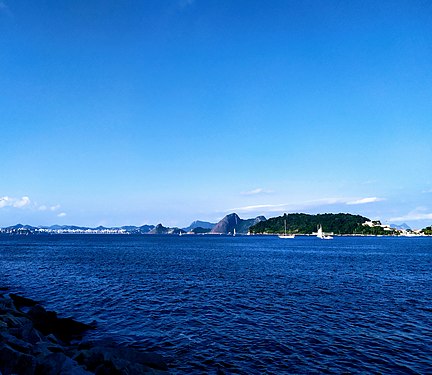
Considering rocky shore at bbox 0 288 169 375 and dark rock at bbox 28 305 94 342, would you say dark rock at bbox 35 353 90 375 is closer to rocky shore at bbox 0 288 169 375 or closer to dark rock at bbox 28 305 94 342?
rocky shore at bbox 0 288 169 375

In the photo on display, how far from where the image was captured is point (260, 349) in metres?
23.2

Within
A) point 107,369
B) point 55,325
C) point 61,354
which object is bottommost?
point 55,325

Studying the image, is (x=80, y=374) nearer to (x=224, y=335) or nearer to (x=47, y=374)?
(x=47, y=374)

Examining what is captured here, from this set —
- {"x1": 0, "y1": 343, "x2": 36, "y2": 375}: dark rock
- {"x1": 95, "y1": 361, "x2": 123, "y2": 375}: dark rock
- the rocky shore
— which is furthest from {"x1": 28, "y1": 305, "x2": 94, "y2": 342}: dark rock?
{"x1": 0, "y1": 343, "x2": 36, "y2": 375}: dark rock

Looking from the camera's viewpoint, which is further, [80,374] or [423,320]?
[423,320]

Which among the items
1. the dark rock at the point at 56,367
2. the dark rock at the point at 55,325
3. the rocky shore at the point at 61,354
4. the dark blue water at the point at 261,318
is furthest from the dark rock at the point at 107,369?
the dark rock at the point at 55,325

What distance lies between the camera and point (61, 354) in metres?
15.6

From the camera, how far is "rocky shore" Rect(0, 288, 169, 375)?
1462cm

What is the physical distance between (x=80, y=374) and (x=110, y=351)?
173 inches

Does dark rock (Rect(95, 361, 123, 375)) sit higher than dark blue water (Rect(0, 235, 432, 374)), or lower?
higher

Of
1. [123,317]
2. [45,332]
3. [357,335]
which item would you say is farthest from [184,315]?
[357,335]

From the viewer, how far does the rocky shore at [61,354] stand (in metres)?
14.6

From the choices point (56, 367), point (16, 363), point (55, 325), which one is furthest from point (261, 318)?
point (16, 363)

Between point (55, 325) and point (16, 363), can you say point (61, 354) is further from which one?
point (55, 325)
